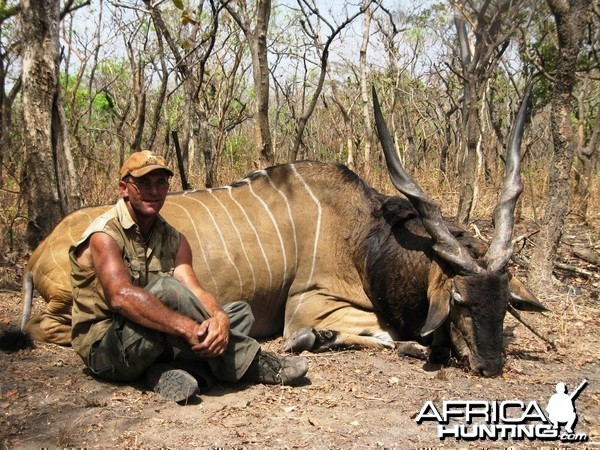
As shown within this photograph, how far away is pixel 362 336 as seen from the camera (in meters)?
4.12

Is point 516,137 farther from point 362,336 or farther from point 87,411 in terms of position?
point 87,411

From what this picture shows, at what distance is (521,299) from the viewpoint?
3840mm

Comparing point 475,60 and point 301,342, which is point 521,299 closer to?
point 301,342

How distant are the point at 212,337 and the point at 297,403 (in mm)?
509

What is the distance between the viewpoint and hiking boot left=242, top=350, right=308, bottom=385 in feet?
10.5

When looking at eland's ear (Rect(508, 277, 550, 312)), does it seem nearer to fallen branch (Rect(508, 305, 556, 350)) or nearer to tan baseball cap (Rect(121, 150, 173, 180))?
fallen branch (Rect(508, 305, 556, 350))

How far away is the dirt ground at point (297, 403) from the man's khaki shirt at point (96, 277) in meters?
0.25

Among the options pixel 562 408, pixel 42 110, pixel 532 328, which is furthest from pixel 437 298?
pixel 42 110

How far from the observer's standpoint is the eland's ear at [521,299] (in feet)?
12.6

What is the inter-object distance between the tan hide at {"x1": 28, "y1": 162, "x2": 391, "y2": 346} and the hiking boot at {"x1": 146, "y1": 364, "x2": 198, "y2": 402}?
1070 mm

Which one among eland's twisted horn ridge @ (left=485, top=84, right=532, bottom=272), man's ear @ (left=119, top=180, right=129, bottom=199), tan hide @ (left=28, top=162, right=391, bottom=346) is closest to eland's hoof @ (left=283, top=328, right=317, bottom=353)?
tan hide @ (left=28, top=162, right=391, bottom=346)

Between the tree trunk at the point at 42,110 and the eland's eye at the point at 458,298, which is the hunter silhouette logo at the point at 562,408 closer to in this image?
the eland's eye at the point at 458,298

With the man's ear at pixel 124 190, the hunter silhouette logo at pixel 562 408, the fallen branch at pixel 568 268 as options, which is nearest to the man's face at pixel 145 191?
the man's ear at pixel 124 190

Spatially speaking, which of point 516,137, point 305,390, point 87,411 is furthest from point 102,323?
point 516,137
